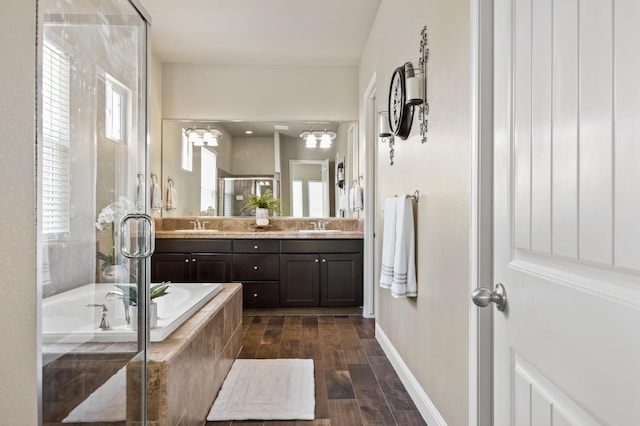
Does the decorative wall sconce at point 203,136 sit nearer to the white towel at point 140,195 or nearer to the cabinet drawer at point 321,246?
the cabinet drawer at point 321,246

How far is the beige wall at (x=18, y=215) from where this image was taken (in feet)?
2.38

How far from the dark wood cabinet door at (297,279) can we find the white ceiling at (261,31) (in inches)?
84.4

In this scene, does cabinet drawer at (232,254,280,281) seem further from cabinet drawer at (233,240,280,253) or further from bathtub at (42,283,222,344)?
bathtub at (42,283,222,344)

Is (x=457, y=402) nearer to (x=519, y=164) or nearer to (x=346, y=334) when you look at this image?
(x=519, y=164)

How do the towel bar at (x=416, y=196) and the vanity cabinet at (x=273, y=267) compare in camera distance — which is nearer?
the towel bar at (x=416, y=196)

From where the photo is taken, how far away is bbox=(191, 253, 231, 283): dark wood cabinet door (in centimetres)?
404

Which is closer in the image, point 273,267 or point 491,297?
point 491,297

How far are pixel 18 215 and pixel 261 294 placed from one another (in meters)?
3.40

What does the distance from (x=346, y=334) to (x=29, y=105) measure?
9.89ft

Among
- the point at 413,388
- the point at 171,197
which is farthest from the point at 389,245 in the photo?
the point at 171,197

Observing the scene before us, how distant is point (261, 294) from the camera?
4.06 meters

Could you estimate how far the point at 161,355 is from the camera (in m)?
1.52

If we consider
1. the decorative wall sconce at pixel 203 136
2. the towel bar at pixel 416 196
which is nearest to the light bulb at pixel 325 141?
the decorative wall sconce at pixel 203 136

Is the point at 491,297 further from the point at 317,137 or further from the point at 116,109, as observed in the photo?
the point at 317,137
